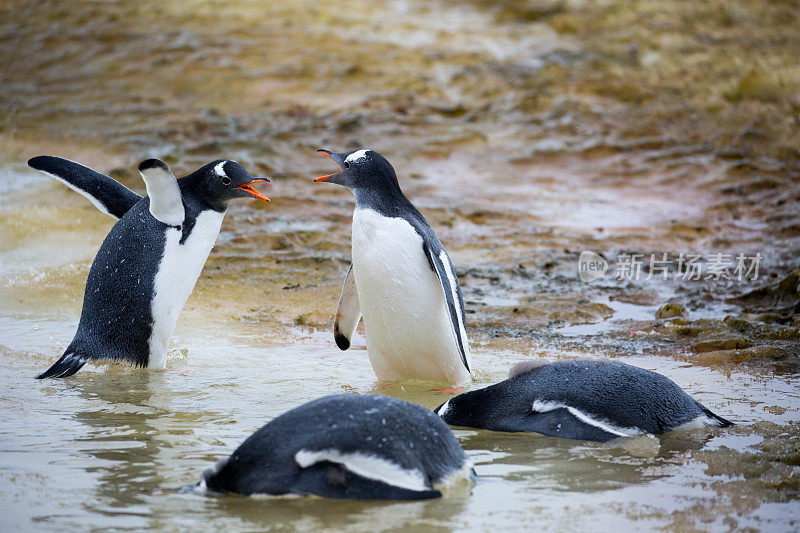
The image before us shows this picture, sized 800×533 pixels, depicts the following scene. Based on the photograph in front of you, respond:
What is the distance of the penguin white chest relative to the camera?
446 cm

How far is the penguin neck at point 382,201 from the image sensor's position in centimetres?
429

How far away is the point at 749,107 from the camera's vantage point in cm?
1143

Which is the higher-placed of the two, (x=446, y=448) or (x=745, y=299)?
(x=446, y=448)

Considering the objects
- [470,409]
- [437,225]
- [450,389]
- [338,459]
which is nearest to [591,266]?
[437,225]

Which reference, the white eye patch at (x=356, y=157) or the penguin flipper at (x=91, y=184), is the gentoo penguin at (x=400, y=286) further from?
the penguin flipper at (x=91, y=184)

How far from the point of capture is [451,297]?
13.6 ft

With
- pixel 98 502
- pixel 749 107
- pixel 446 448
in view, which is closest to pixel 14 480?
pixel 98 502

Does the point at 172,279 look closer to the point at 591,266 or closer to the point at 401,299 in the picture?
the point at 401,299

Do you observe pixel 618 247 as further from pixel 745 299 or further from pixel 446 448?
pixel 446 448

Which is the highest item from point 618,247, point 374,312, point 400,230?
point 400,230

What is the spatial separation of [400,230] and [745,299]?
272cm

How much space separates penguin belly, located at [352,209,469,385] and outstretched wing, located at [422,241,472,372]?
6cm

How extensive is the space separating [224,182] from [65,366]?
1.14m
